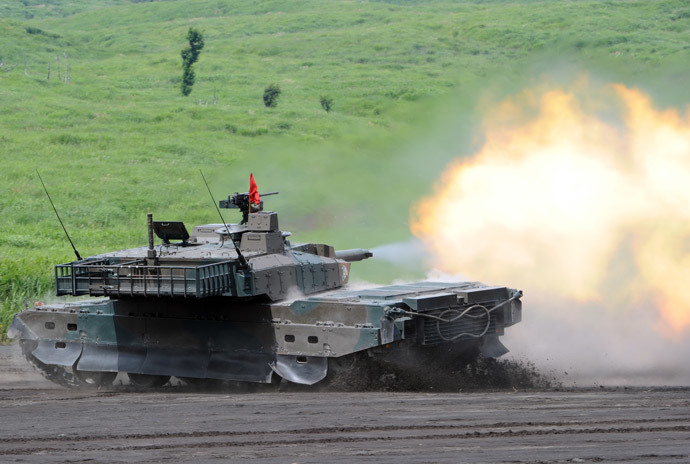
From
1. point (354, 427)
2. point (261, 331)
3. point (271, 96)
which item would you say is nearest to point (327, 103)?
point (271, 96)

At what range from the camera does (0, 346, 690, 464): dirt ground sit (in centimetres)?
1365

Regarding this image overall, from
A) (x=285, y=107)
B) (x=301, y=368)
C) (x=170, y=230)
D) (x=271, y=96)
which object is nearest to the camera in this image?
(x=301, y=368)

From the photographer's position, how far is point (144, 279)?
20156mm

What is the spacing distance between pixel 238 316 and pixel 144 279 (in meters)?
1.91

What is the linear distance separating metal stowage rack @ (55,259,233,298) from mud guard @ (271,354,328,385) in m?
1.60

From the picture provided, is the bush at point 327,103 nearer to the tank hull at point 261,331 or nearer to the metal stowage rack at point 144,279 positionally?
the tank hull at point 261,331

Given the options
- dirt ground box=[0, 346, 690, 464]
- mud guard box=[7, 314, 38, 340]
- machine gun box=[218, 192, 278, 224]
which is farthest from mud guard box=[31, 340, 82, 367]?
machine gun box=[218, 192, 278, 224]

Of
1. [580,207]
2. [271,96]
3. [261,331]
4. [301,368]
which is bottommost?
[301,368]

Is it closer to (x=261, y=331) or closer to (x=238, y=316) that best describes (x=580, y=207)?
(x=261, y=331)

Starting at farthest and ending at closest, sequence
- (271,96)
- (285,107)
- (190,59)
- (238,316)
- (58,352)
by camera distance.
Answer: (190,59)
(271,96)
(285,107)
(58,352)
(238,316)

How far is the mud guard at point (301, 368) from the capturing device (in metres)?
20.1

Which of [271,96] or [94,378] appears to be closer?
[94,378]

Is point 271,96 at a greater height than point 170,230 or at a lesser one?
greater

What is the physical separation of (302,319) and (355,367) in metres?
1.27
